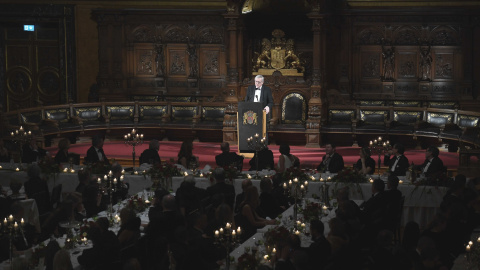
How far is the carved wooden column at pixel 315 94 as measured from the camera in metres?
20.0

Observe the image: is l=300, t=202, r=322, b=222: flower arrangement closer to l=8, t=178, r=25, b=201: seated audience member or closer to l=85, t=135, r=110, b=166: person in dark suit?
l=8, t=178, r=25, b=201: seated audience member

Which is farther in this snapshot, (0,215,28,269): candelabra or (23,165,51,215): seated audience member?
(23,165,51,215): seated audience member

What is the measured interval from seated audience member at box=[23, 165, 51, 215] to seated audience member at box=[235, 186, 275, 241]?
3.12m

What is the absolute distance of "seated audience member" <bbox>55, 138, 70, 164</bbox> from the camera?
14477mm

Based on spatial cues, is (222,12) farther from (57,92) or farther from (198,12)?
(57,92)

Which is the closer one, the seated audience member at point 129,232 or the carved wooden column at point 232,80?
the seated audience member at point 129,232

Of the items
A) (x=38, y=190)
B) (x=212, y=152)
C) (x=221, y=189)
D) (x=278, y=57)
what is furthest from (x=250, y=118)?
(x=38, y=190)

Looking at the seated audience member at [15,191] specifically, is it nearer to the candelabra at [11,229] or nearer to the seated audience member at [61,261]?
the candelabra at [11,229]

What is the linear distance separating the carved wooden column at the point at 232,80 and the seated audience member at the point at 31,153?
602 cm

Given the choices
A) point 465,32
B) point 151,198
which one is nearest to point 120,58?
point 465,32

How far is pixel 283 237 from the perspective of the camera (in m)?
8.52

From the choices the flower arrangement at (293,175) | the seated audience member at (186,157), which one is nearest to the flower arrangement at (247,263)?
the flower arrangement at (293,175)

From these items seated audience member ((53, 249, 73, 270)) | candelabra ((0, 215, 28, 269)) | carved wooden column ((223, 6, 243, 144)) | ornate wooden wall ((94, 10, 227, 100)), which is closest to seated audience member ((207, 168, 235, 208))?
candelabra ((0, 215, 28, 269))

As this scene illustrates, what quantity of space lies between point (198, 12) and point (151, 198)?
11.5 m
